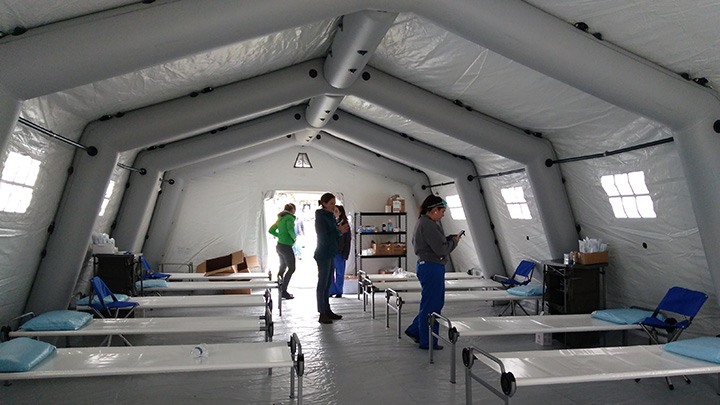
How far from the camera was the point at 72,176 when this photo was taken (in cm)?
500

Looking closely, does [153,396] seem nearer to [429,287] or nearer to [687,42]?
[429,287]

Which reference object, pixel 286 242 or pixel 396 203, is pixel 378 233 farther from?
pixel 286 242

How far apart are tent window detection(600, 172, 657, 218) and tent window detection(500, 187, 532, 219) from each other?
5.27 feet

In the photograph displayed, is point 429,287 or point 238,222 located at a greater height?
point 238,222

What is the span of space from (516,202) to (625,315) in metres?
2.53

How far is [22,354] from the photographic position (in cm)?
336

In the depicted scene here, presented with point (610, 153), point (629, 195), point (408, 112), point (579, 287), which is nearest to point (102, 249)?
point (408, 112)

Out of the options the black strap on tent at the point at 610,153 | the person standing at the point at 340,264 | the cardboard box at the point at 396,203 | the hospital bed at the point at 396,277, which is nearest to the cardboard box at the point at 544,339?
the black strap on tent at the point at 610,153

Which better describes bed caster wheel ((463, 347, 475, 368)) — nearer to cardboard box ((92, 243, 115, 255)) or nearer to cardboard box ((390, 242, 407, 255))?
cardboard box ((92, 243, 115, 255))

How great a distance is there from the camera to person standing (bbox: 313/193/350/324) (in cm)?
646

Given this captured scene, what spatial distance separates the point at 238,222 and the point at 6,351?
6640mm

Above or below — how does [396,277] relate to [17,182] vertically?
below

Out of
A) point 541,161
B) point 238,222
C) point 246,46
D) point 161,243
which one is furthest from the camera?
point 238,222

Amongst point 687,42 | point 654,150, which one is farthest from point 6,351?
point 654,150
